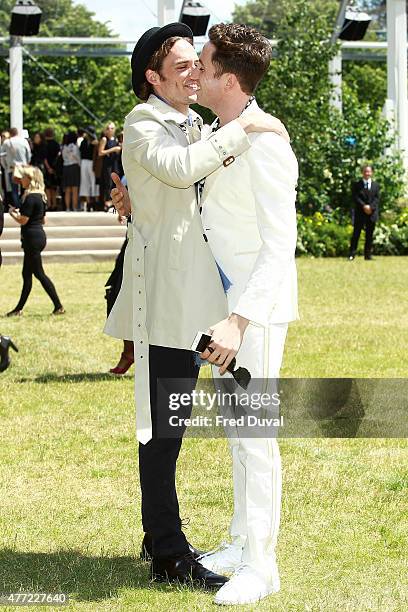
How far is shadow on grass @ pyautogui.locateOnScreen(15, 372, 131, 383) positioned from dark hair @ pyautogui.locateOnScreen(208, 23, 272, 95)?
6.54 m

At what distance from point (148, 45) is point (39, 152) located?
26006mm

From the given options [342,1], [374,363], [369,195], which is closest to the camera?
[374,363]

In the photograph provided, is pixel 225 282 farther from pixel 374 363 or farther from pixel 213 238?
pixel 374 363

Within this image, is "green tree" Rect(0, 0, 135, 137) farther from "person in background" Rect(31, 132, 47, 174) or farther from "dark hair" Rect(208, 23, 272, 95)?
"dark hair" Rect(208, 23, 272, 95)

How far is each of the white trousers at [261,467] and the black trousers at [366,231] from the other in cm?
2216

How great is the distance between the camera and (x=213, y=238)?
4809mm

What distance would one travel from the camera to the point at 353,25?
3166cm

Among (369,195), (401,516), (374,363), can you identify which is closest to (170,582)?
(401,516)

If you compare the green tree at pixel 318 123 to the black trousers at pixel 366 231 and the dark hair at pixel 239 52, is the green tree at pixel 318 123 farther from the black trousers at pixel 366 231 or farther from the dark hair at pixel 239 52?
the dark hair at pixel 239 52

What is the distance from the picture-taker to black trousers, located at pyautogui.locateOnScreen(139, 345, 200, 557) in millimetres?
4867

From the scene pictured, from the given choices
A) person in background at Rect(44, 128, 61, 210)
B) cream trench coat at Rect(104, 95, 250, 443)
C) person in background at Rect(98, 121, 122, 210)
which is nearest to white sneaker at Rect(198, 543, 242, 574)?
cream trench coat at Rect(104, 95, 250, 443)

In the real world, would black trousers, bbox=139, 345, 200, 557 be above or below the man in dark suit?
above

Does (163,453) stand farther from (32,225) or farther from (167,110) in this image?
(32,225)

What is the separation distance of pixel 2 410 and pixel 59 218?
19059mm
